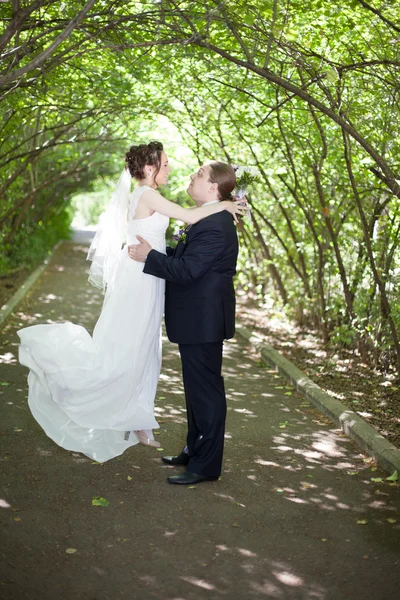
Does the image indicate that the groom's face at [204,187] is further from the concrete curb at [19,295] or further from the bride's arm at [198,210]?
the concrete curb at [19,295]

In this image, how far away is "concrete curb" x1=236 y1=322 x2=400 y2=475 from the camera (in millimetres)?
5922

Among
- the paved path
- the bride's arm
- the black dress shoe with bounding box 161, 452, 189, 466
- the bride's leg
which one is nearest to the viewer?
the paved path

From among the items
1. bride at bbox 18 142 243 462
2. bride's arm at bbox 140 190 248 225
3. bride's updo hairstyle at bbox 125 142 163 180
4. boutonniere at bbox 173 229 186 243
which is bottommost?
bride at bbox 18 142 243 462

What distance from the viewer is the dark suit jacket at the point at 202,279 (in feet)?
17.0

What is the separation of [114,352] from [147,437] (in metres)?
0.86

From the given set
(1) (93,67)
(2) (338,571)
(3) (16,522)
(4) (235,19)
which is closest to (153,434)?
(3) (16,522)

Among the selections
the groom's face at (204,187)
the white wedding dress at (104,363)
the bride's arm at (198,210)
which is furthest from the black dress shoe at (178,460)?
the groom's face at (204,187)

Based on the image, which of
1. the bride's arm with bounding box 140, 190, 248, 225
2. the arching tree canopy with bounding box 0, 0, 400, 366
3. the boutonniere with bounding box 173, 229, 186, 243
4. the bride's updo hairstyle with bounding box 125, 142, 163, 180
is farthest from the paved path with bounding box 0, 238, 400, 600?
the arching tree canopy with bounding box 0, 0, 400, 366

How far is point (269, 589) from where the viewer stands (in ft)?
12.6

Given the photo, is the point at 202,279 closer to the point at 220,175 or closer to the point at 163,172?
the point at 220,175

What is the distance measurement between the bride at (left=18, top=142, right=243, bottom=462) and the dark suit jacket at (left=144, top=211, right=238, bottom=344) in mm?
450

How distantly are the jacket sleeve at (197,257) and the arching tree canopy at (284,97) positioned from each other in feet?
5.33

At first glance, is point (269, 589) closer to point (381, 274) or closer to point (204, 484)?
point (204, 484)

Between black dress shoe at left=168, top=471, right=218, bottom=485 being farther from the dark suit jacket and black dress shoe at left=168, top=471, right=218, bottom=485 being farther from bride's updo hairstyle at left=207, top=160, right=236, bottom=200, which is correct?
bride's updo hairstyle at left=207, top=160, right=236, bottom=200
